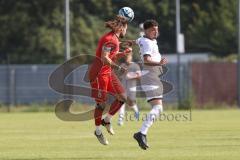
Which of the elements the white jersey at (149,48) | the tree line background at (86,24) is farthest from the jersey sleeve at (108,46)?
the tree line background at (86,24)

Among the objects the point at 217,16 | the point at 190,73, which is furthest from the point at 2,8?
the point at 190,73

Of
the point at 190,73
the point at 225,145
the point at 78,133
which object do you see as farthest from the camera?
the point at 190,73

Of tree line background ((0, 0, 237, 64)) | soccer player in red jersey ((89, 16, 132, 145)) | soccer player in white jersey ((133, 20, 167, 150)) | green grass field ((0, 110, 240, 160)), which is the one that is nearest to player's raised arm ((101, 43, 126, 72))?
soccer player in red jersey ((89, 16, 132, 145))

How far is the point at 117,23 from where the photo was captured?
15500 mm

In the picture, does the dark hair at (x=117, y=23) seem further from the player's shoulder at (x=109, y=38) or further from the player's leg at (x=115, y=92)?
the player's leg at (x=115, y=92)

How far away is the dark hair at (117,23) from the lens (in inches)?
608

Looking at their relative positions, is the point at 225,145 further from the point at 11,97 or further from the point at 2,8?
the point at 2,8

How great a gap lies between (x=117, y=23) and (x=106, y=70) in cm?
95

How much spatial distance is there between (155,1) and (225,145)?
51.3 meters

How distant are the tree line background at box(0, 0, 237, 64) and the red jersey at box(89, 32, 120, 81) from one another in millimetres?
33785

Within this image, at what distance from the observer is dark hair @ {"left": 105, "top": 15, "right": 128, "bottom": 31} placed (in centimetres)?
1544

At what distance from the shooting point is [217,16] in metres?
66.8

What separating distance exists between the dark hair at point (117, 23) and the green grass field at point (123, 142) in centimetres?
219

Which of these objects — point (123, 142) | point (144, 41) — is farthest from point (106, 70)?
point (144, 41)
